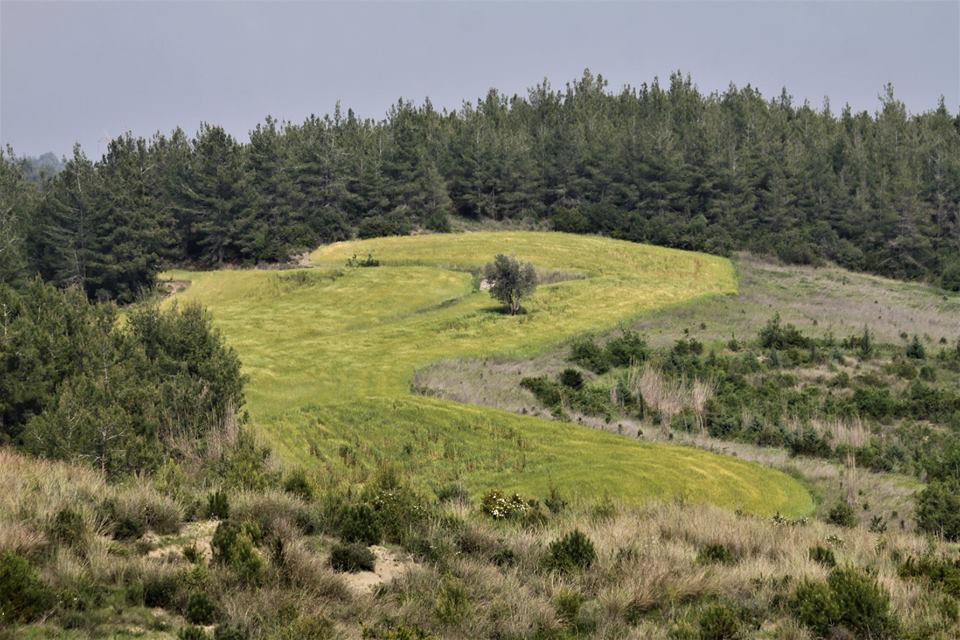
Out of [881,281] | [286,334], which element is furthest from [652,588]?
[881,281]

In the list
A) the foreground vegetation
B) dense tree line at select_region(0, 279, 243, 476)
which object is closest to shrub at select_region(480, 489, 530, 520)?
the foreground vegetation

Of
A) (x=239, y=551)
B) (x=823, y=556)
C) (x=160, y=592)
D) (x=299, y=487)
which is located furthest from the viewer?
(x=299, y=487)

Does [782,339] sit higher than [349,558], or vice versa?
[349,558]

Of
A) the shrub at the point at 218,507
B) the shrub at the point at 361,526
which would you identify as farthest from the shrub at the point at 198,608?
the shrub at the point at 218,507

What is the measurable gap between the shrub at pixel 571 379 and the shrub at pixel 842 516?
51.1 feet

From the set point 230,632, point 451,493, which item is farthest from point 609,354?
point 230,632

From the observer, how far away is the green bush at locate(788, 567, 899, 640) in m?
9.30

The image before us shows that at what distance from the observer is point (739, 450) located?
27.3 m

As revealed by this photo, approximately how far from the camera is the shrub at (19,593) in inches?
297

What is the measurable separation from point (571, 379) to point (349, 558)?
25496 millimetres

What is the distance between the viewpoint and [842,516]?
19438 mm

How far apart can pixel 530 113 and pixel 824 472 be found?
385 feet

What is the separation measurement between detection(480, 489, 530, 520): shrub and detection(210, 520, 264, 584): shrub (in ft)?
20.1

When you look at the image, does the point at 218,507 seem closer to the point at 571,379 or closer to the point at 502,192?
the point at 571,379
